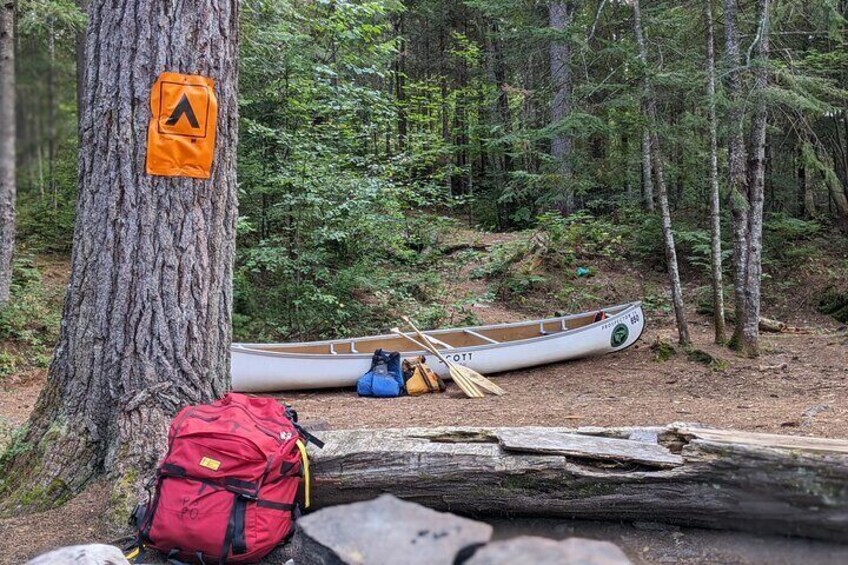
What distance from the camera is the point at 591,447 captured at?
2715 millimetres

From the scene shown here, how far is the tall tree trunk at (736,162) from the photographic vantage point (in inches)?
282

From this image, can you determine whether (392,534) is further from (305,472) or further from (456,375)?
(456,375)

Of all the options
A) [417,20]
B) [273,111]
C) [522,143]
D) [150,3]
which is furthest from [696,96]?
[417,20]

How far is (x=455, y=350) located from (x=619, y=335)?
2.39 meters

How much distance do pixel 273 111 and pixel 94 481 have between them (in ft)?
23.1

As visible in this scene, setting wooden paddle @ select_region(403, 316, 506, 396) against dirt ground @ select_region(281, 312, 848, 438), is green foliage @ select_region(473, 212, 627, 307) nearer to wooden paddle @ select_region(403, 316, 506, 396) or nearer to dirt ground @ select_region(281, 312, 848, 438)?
dirt ground @ select_region(281, 312, 848, 438)

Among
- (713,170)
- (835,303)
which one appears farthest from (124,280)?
(835,303)

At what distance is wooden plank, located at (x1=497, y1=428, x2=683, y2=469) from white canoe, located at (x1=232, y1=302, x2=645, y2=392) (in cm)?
461

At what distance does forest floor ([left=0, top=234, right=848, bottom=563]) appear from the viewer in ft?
7.71

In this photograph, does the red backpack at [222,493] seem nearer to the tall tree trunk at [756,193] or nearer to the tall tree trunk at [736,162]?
the tall tree trunk at [736,162]

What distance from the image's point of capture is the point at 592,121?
7.86 metres

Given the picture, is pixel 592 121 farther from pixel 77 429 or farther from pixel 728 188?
pixel 77 429

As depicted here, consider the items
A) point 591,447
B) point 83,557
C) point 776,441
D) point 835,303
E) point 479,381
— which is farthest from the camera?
point 835,303

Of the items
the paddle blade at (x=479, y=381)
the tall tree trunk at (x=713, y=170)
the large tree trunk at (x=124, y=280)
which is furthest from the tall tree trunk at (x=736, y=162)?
the large tree trunk at (x=124, y=280)
